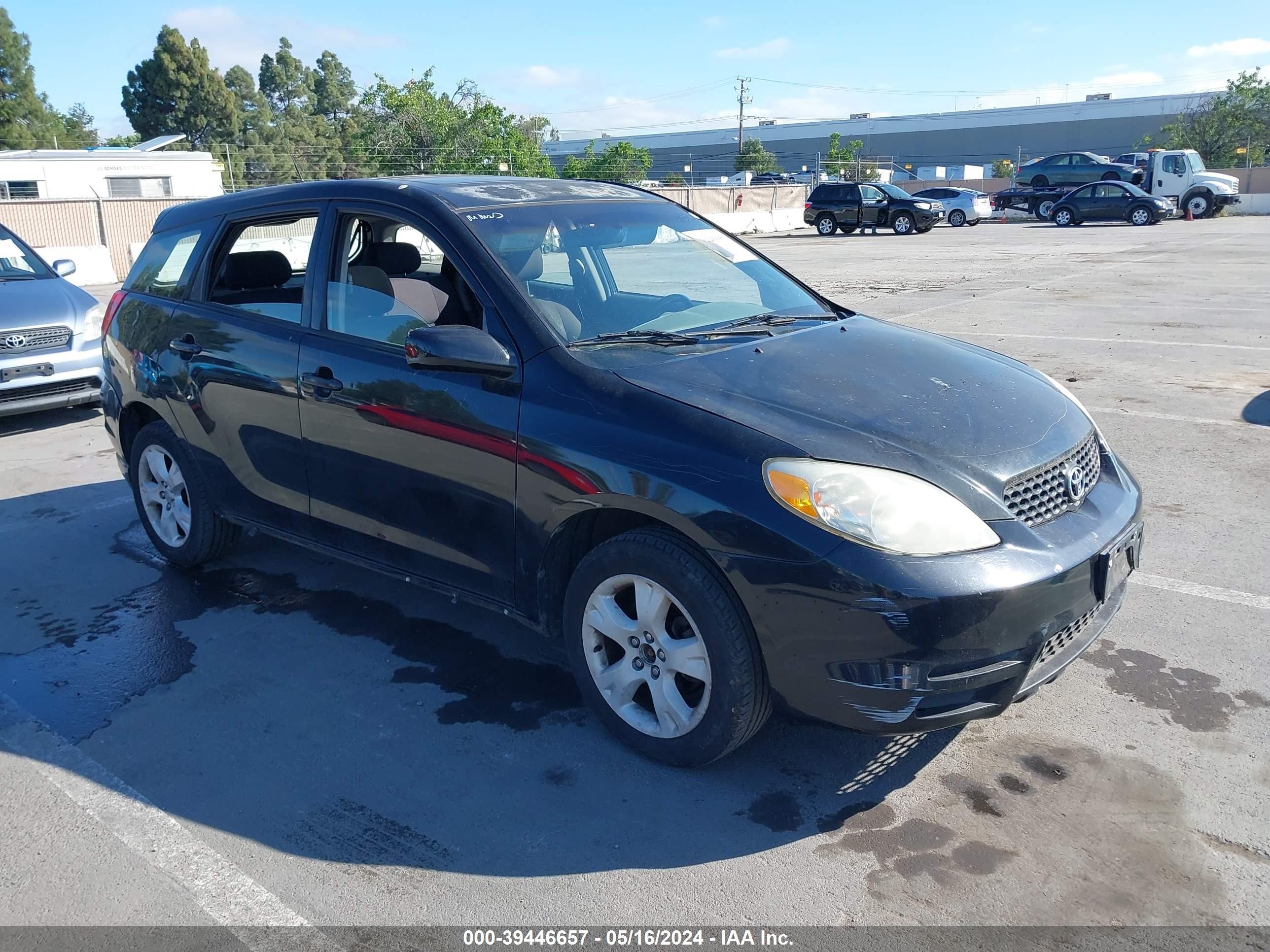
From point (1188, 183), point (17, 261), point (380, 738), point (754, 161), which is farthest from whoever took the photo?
point (754, 161)

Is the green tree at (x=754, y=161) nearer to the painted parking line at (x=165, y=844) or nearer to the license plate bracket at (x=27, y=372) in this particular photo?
the license plate bracket at (x=27, y=372)

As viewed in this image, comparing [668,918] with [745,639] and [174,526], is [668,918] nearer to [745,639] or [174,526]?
[745,639]

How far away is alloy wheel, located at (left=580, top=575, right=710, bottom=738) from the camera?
124 inches

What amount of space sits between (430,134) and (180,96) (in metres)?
37.8

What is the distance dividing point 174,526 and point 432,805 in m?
2.72

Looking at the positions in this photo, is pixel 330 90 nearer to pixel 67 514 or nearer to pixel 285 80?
pixel 285 80

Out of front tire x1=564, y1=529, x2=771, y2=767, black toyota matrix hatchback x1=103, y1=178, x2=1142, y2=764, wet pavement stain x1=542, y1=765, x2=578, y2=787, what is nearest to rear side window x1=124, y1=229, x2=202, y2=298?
black toyota matrix hatchback x1=103, y1=178, x2=1142, y2=764

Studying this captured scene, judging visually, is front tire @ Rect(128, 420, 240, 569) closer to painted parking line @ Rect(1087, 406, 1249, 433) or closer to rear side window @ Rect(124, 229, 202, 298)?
rear side window @ Rect(124, 229, 202, 298)

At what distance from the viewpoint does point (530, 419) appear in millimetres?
3406

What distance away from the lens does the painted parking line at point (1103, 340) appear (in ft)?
34.8

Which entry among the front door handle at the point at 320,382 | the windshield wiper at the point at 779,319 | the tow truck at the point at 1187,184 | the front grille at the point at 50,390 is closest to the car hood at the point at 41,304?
the front grille at the point at 50,390

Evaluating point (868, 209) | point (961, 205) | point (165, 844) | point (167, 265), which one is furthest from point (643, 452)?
point (961, 205)

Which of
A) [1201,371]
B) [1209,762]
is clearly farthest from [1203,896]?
[1201,371]

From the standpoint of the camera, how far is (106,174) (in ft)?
137
